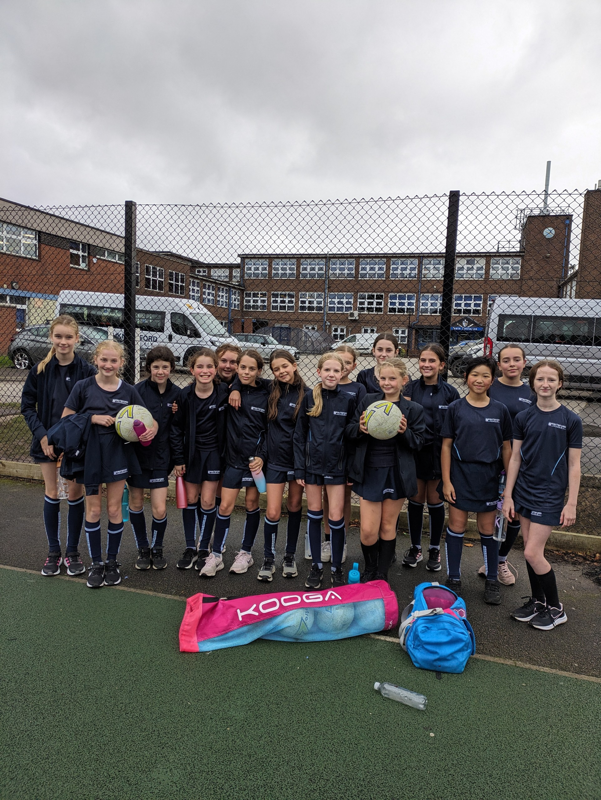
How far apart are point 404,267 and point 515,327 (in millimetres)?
10996

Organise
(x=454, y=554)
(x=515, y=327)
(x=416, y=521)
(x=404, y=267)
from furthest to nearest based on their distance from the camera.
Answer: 1. (x=515, y=327)
2. (x=404, y=267)
3. (x=416, y=521)
4. (x=454, y=554)

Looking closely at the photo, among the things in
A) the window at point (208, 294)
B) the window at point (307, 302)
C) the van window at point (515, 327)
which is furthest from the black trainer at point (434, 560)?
the van window at point (515, 327)

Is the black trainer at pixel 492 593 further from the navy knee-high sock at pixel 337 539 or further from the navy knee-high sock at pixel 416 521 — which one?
the navy knee-high sock at pixel 337 539

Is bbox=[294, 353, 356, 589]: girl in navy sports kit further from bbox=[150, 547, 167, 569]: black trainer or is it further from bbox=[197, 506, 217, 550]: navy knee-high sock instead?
bbox=[150, 547, 167, 569]: black trainer

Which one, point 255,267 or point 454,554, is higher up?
point 255,267

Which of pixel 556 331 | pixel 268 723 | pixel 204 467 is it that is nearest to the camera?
pixel 268 723

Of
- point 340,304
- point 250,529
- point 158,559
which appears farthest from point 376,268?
point 158,559

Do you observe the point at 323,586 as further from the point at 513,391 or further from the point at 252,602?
the point at 513,391

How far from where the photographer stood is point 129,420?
3527mm

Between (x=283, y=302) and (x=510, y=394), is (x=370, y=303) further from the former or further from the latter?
(x=510, y=394)

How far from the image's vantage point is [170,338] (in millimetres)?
13383

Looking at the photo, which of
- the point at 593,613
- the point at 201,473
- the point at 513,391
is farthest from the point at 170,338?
the point at 593,613

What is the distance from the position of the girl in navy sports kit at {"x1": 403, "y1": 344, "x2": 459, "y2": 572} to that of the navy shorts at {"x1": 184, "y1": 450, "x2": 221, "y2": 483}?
1643 millimetres

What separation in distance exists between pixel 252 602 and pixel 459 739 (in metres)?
1.39
